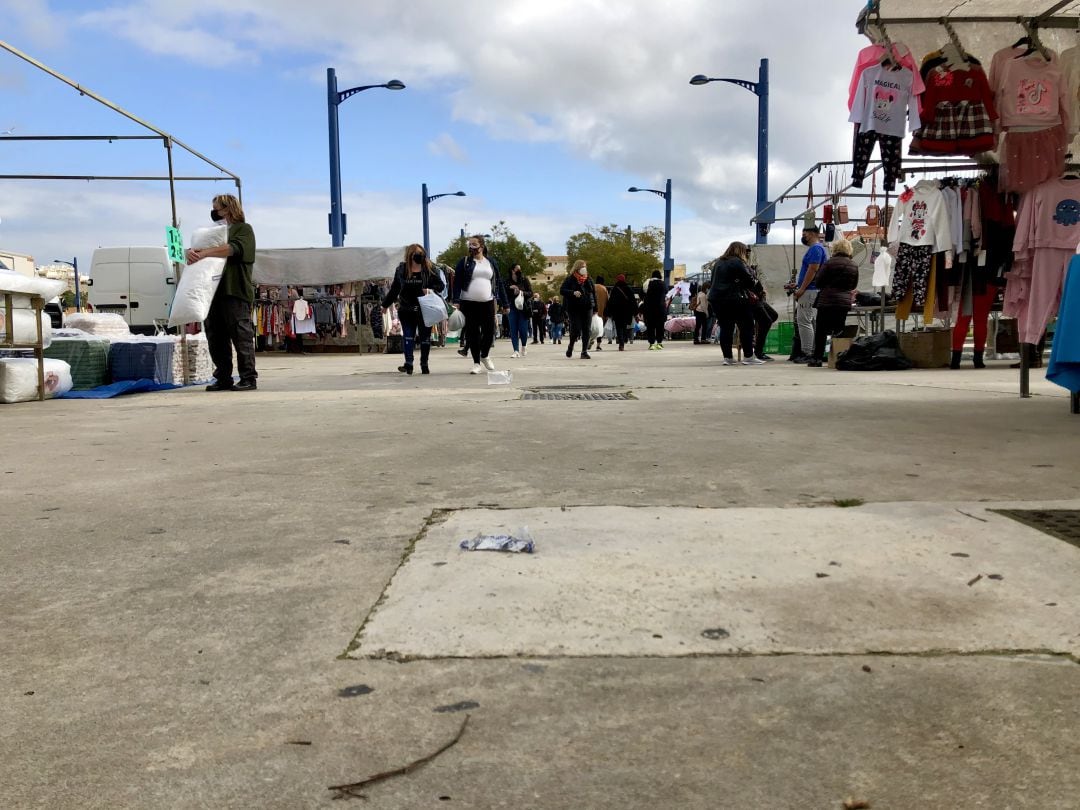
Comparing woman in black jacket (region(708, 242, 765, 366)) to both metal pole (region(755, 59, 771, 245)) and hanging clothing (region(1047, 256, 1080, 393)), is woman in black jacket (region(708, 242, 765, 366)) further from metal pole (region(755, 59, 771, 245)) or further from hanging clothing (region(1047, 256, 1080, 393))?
metal pole (region(755, 59, 771, 245))

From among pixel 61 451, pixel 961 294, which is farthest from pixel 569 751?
pixel 961 294

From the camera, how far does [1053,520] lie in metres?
3.00

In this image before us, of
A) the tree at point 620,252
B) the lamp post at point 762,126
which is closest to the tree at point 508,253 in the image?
the tree at point 620,252

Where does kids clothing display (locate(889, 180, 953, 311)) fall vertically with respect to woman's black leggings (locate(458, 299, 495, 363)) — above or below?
above

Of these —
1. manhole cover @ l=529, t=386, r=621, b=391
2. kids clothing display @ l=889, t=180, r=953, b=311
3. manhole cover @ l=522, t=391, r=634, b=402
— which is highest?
kids clothing display @ l=889, t=180, r=953, b=311

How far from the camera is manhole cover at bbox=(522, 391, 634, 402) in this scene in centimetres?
781

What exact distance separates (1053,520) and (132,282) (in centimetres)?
2283

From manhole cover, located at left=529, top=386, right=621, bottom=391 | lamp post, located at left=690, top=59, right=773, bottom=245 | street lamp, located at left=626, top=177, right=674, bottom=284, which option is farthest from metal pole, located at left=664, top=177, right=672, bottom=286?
manhole cover, located at left=529, top=386, right=621, bottom=391

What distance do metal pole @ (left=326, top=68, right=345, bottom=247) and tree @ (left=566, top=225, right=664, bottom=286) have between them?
41311 millimetres

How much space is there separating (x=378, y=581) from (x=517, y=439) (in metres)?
2.75

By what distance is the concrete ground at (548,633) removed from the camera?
57.7 inches

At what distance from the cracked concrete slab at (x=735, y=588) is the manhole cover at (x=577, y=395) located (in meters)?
4.71

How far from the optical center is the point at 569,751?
1.53m

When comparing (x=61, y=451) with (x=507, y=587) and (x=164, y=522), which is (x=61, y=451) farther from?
(x=507, y=587)
